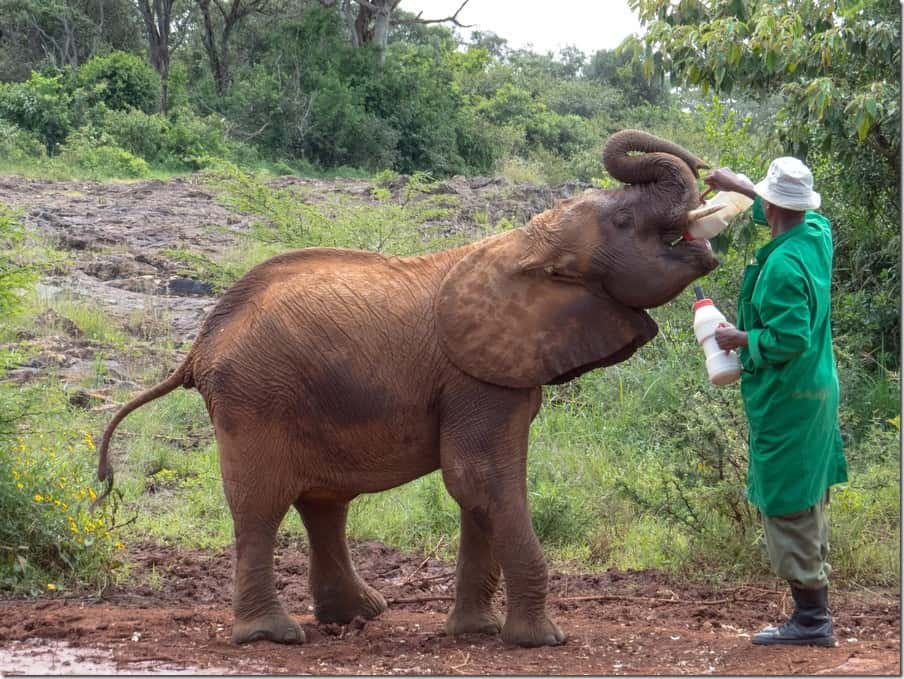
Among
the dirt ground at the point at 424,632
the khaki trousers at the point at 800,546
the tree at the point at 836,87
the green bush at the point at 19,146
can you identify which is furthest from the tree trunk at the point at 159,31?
the khaki trousers at the point at 800,546

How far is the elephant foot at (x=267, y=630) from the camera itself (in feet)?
17.6

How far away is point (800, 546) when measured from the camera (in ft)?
16.1

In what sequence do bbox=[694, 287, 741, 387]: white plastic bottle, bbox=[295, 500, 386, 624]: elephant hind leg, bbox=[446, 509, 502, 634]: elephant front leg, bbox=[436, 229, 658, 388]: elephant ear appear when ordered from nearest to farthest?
bbox=[694, 287, 741, 387]: white plastic bottle → bbox=[436, 229, 658, 388]: elephant ear → bbox=[446, 509, 502, 634]: elephant front leg → bbox=[295, 500, 386, 624]: elephant hind leg

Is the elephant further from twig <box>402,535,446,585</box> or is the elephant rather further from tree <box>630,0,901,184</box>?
tree <box>630,0,901,184</box>

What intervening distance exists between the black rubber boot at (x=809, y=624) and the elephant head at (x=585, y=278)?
1231 mm

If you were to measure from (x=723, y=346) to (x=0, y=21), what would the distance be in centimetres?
2836

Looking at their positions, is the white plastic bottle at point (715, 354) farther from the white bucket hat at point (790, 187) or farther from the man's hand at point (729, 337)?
the white bucket hat at point (790, 187)

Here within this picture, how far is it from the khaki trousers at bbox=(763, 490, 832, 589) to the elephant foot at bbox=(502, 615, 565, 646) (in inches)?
38.4

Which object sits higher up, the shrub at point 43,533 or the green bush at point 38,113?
the green bush at point 38,113

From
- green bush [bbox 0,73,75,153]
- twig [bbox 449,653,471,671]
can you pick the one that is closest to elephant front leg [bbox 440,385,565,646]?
twig [bbox 449,653,471,671]

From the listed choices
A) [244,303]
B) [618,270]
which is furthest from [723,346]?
[244,303]

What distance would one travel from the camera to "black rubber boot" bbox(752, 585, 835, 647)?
16.5ft

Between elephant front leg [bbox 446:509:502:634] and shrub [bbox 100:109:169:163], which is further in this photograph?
shrub [bbox 100:109:169:163]

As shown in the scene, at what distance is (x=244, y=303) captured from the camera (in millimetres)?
5547
